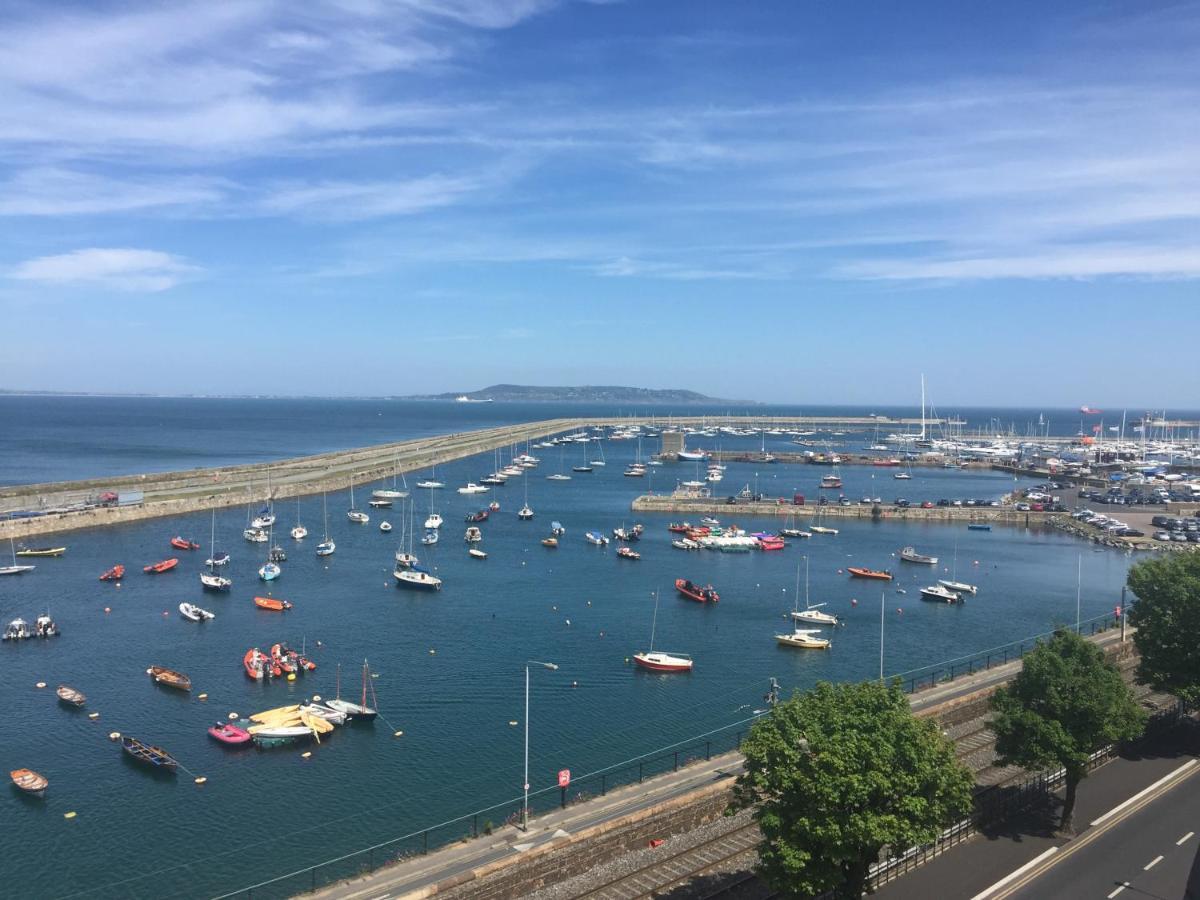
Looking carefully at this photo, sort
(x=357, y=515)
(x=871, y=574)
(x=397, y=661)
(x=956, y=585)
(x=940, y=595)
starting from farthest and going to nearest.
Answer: (x=357, y=515) < (x=871, y=574) < (x=956, y=585) < (x=940, y=595) < (x=397, y=661)

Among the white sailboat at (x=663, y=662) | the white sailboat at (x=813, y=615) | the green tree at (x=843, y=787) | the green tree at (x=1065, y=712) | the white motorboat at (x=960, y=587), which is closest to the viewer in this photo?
the green tree at (x=843, y=787)

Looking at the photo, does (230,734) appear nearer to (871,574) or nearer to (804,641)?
(804,641)

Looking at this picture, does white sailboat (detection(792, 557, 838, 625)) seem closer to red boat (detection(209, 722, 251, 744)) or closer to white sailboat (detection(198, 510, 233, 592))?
red boat (detection(209, 722, 251, 744))

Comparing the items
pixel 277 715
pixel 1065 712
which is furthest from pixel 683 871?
pixel 277 715

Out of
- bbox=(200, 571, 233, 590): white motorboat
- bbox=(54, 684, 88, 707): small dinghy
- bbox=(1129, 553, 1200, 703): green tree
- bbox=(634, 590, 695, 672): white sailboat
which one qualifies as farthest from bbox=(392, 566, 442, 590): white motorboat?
bbox=(1129, 553, 1200, 703): green tree

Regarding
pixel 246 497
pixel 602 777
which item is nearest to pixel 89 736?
pixel 602 777

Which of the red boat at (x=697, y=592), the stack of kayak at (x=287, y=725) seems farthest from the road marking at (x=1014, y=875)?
the red boat at (x=697, y=592)

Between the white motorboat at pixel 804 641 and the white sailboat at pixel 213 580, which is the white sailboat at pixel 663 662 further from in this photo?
the white sailboat at pixel 213 580
